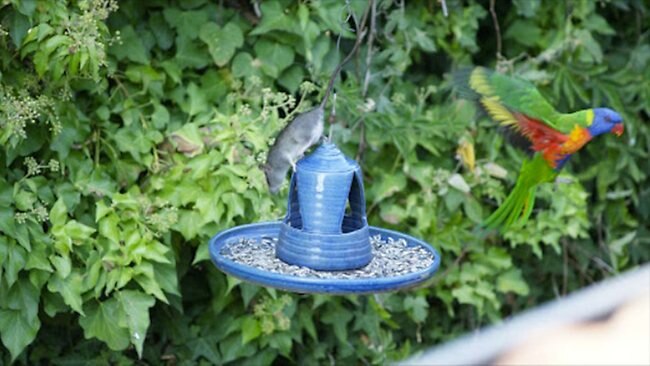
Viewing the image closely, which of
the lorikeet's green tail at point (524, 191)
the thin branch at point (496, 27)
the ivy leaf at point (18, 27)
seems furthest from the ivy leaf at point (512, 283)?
the ivy leaf at point (18, 27)

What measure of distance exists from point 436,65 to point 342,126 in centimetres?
63

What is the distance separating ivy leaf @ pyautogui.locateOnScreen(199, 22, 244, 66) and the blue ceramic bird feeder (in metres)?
0.76

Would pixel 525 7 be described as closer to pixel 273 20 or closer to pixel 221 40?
pixel 273 20

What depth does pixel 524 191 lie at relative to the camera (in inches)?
111

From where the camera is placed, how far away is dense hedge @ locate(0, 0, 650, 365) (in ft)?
8.16

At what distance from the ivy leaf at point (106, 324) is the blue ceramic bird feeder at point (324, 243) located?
1.70ft

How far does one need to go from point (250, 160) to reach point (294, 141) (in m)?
0.58

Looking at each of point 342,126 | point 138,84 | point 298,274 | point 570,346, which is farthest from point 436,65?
point 570,346

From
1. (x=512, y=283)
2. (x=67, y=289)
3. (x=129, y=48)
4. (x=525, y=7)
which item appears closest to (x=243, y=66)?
(x=129, y=48)

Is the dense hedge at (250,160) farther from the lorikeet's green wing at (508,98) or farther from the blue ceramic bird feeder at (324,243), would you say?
the blue ceramic bird feeder at (324,243)

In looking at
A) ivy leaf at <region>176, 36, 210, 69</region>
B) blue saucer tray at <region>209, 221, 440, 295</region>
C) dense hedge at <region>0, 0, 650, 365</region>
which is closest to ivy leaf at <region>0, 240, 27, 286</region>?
dense hedge at <region>0, 0, 650, 365</region>

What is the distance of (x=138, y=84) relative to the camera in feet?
9.20

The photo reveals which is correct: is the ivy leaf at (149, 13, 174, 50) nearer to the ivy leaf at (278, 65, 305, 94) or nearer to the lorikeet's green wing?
the ivy leaf at (278, 65, 305, 94)

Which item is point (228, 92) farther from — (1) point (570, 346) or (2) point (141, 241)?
(1) point (570, 346)
